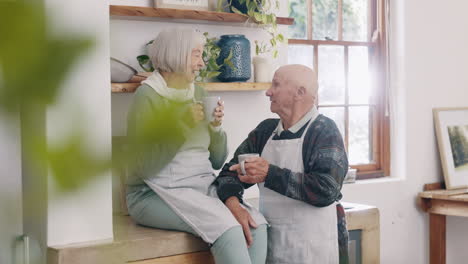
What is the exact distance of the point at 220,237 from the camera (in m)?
2.38

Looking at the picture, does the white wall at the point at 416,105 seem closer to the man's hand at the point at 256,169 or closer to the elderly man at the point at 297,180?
the elderly man at the point at 297,180

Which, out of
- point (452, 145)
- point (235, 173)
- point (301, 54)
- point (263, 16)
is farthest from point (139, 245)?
point (452, 145)

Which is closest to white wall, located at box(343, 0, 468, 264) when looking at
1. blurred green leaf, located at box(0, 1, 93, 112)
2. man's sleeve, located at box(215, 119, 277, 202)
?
man's sleeve, located at box(215, 119, 277, 202)

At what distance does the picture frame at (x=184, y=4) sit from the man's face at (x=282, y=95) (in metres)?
0.73

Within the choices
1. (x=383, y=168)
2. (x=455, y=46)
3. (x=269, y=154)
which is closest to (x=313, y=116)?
(x=269, y=154)

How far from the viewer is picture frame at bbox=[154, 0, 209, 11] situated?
3.06m

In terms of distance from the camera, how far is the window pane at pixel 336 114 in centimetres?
405

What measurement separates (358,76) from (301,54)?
1.58ft

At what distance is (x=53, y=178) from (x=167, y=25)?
10.1ft

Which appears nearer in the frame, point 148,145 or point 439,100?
point 148,145

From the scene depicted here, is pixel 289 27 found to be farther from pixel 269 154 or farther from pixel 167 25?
pixel 269 154

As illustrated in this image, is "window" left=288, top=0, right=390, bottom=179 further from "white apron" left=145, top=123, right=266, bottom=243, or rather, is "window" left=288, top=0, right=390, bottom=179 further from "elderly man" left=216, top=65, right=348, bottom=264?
"white apron" left=145, top=123, right=266, bottom=243

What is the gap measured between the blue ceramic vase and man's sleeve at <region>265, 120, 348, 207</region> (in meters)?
0.81

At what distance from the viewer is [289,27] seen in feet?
12.6
